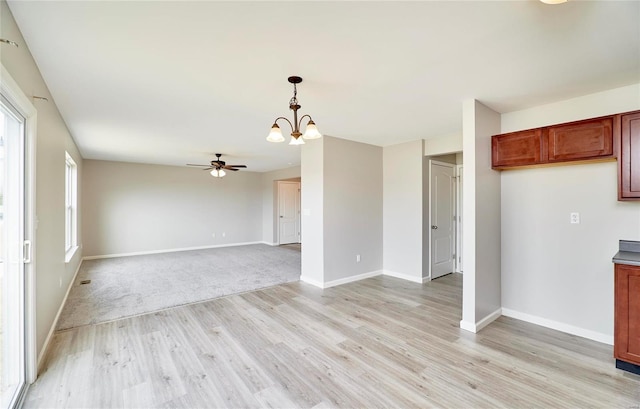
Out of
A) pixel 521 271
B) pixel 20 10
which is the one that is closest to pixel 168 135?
pixel 20 10

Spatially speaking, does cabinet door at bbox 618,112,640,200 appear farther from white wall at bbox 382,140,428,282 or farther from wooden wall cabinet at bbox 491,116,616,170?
white wall at bbox 382,140,428,282

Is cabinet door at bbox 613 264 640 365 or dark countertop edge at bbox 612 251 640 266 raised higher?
dark countertop edge at bbox 612 251 640 266

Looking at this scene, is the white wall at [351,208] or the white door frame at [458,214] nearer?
the white wall at [351,208]

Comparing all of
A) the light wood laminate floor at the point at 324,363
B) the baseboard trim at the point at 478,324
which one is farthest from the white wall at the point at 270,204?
the baseboard trim at the point at 478,324

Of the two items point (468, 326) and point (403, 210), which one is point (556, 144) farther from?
point (403, 210)

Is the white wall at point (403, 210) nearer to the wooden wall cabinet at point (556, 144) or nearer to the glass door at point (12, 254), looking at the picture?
the wooden wall cabinet at point (556, 144)

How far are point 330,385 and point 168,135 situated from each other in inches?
171

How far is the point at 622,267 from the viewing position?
7.42 feet

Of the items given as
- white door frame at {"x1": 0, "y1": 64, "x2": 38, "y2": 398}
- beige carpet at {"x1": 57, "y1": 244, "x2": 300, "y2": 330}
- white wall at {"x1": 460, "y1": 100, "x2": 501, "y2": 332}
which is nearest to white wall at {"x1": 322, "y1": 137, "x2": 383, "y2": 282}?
beige carpet at {"x1": 57, "y1": 244, "x2": 300, "y2": 330}

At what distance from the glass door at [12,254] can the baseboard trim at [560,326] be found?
15.0 feet

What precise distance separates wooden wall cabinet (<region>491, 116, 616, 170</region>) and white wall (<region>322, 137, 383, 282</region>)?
2.18 meters

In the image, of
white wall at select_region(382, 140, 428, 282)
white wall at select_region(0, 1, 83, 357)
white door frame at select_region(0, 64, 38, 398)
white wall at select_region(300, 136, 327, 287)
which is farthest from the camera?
white wall at select_region(382, 140, 428, 282)

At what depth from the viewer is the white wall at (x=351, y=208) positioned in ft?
14.9

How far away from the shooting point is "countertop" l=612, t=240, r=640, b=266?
87.0 inches
